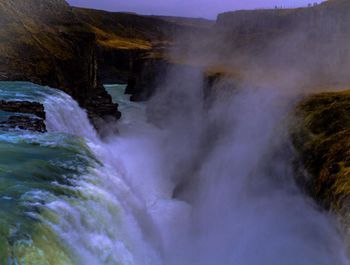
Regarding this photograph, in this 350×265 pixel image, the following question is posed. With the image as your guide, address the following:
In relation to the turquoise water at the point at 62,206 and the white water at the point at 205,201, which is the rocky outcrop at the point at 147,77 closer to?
the white water at the point at 205,201

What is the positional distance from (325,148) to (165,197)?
959 cm

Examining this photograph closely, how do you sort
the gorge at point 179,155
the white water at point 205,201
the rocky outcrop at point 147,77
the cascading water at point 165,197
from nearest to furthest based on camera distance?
the cascading water at point 165,197, the gorge at point 179,155, the white water at point 205,201, the rocky outcrop at point 147,77

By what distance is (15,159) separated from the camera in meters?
10.2

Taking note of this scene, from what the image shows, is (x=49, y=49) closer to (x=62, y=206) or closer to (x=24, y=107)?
(x=24, y=107)

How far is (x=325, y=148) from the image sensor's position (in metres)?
13.4

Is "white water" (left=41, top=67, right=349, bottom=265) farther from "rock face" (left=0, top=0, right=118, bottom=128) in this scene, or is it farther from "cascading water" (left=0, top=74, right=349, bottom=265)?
"rock face" (left=0, top=0, right=118, bottom=128)

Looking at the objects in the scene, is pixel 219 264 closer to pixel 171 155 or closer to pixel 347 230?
pixel 347 230

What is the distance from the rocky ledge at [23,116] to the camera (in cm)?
1267

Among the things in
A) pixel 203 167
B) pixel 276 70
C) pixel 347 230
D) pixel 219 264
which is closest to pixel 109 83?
pixel 276 70

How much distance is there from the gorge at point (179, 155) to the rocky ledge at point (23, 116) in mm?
62

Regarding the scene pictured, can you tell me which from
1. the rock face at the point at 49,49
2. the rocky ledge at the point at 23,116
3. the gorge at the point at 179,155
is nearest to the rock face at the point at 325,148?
the gorge at the point at 179,155

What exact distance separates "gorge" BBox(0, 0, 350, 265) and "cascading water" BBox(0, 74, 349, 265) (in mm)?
49

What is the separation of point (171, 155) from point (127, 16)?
308 feet

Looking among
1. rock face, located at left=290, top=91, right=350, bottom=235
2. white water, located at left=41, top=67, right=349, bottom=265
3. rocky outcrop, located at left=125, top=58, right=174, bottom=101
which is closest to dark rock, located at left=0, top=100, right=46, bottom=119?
white water, located at left=41, top=67, right=349, bottom=265
